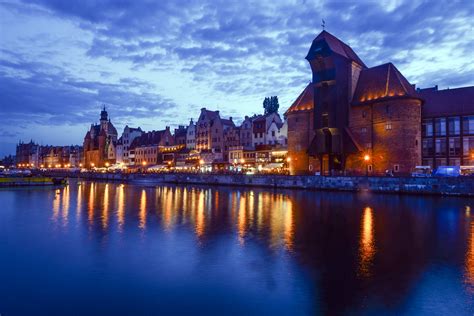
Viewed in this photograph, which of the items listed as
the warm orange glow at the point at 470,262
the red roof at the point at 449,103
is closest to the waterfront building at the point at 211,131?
the red roof at the point at 449,103

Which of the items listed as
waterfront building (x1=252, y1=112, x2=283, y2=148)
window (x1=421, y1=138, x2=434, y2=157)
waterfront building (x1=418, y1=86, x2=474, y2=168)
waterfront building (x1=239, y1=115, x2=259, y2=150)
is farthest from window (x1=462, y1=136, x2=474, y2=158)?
waterfront building (x1=239, y1=115, x2=259, y2=150)

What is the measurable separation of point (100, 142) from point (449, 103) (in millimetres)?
118648

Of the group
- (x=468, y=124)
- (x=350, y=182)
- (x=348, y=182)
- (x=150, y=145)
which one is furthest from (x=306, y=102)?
(x=150, y=145)

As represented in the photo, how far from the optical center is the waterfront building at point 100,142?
453 ft

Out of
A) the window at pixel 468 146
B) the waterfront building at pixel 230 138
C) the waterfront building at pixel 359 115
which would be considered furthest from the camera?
the waterfront building at pixel 230 138

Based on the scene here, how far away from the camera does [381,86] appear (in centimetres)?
5403

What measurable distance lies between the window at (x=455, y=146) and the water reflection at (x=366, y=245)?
3192cm

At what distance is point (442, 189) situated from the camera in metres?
42.2

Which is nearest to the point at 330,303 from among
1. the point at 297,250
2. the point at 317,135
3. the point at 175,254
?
the point at 297,250

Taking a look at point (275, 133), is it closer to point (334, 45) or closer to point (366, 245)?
point (334, 45)

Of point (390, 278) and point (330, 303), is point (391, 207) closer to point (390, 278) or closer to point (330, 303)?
point (390, 278)

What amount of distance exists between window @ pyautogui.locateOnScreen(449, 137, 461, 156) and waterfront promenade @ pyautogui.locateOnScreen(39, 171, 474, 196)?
38.5ft

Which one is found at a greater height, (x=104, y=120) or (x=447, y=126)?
(x=104, y=120)

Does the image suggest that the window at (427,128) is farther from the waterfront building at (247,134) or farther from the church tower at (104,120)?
the church tower at (104,120)
